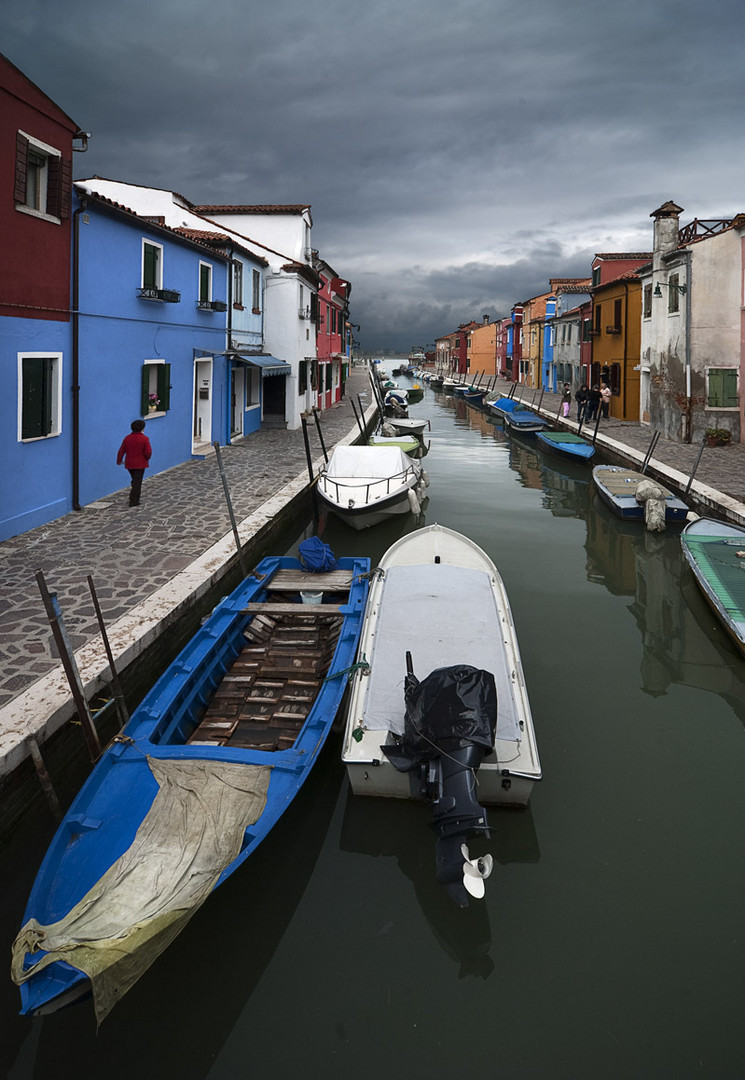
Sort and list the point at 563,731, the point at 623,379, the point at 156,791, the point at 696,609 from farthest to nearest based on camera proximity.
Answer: the point at 623,379
the point at 696,609
the point at 563,731
the point at 156,791

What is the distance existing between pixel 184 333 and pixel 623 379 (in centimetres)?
2204

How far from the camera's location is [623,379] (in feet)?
110

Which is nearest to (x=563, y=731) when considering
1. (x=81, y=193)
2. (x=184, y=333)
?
(x=81, y=193)

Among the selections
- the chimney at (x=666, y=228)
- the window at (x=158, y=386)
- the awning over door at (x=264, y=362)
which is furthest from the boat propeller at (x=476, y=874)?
the chimney at (x=666, y=228)

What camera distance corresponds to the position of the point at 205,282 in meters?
20.7

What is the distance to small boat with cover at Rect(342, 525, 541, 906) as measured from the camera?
16.9ft

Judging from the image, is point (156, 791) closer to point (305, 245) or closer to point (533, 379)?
point (305, 245)

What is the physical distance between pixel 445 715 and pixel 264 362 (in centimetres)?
2096

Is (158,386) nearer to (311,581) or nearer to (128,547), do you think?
(128,547)

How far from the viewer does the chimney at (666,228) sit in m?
26.1

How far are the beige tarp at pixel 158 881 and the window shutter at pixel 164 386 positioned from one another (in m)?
13.7

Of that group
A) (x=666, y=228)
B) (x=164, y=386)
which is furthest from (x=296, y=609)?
(x=666, y=228)

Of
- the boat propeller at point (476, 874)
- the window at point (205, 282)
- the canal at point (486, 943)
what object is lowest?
the canal at point (486, 943)

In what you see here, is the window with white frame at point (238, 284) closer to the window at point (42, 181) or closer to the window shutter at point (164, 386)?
the window shutter at point (164, 386)
